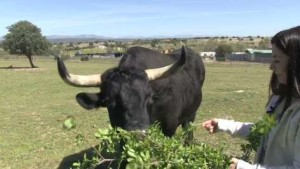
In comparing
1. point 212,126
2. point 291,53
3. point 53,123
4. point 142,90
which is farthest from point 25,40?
point 291,53

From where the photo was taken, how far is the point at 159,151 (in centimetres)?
282

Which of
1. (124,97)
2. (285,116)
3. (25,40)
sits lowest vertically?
(25,40)

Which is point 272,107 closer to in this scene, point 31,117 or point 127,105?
point 127,105

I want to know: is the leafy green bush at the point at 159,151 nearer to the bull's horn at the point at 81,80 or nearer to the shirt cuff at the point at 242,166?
the shirt cuff at the point at 242,166

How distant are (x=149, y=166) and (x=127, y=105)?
315 cm

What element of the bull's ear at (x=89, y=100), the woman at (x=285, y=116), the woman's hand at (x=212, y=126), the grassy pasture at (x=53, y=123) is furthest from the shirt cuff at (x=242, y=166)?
the bull's ear at (x=89, y=100)

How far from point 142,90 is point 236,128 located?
231 cm

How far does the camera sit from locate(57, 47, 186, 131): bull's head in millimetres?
5582

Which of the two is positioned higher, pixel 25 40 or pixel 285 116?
pixel 285 116

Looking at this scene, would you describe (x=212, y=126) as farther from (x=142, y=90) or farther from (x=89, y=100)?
(x=89, y=100)

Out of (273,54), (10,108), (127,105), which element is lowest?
(10,108)

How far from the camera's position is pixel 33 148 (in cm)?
1101

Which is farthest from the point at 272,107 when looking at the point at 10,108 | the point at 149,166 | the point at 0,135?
the point at 10,108

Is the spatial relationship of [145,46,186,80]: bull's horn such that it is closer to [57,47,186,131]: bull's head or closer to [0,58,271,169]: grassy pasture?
[57,47,186,131]: bull's head
